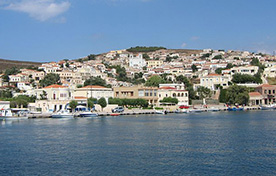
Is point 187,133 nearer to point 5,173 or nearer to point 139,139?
point 139,139

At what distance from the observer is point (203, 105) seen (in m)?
85.2

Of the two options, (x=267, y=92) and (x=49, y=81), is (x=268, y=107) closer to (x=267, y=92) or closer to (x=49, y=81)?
(x=267, y=92)

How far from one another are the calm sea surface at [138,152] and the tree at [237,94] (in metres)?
44.3

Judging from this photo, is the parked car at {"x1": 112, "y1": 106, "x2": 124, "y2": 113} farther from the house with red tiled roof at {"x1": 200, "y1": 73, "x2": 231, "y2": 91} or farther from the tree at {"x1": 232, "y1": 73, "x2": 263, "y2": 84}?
the tree at {"x1": 232, "y1": 73, "x2": 263, "y2": 84}

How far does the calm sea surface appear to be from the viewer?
904 inches

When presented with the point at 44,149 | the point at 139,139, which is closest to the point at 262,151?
the point at 139,139

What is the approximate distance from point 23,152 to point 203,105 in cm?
6086

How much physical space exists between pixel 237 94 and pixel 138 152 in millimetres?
60666

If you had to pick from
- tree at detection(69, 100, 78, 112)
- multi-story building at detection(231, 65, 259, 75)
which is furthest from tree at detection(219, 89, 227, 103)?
tree at detection(69, 100, 78, 112)

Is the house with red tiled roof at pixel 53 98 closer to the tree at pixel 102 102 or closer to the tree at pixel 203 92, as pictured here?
the tree at pixel 102 102

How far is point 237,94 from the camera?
8488cm

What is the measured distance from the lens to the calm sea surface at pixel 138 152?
2297 cm

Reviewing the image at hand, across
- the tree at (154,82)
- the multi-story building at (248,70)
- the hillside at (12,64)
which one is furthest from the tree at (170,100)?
the hillside at (12,64)

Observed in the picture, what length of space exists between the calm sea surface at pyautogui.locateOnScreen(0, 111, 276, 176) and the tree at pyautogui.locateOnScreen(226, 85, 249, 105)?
44.3 m
